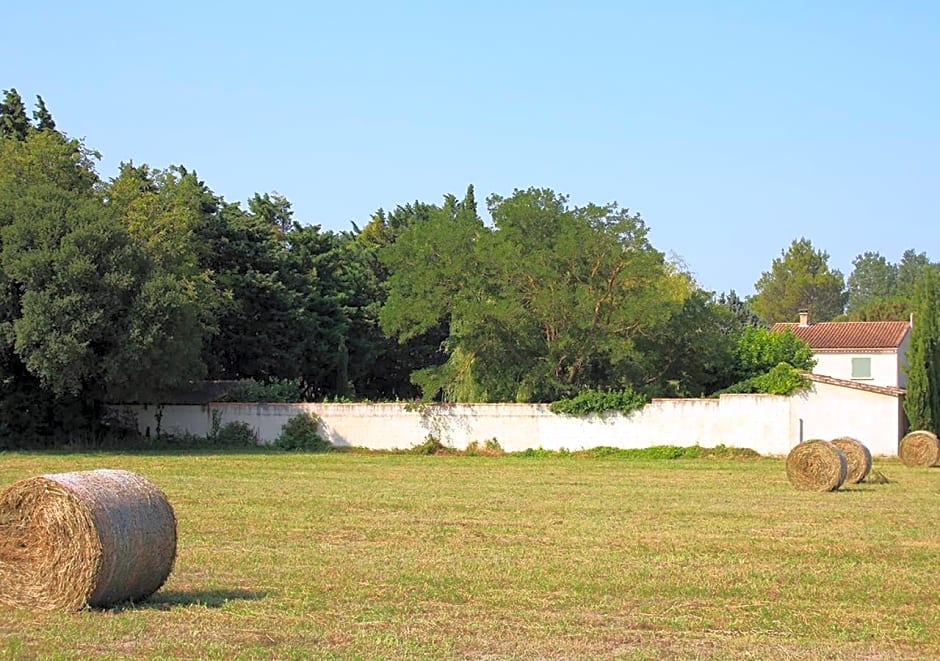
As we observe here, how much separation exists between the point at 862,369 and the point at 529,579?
54.6 metres

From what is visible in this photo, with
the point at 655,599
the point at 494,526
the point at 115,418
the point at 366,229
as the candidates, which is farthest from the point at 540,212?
the point at 366,229

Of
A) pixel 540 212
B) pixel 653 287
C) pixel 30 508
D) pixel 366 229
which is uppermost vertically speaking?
pixel 366 229

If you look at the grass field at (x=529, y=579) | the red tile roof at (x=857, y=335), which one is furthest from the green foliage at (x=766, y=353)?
the grass field at (x=529, y=579)

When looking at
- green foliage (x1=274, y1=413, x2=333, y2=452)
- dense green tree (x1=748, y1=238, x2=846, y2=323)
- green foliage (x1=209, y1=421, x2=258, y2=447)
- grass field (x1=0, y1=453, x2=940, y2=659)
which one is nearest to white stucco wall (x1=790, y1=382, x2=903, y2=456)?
grass field (x1=0, y1=453, x2=940, y2=659)

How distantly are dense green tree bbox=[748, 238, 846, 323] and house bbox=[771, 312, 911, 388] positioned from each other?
261 feet

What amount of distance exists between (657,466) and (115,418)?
74.6 ft

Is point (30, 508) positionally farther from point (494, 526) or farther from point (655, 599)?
point (494, 526)

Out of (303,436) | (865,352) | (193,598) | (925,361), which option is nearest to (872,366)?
(865,352)

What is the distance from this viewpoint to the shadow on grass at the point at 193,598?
12.1 m

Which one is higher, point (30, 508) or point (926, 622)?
point (30, 508)

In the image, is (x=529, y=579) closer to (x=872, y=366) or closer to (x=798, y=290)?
(x=872, y=366)

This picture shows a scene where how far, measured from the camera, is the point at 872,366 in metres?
64.4

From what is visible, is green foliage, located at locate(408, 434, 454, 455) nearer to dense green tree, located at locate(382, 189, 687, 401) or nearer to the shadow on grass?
dense green tree, located at locate(382, 189, 687, 401)

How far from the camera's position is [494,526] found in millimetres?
19422
